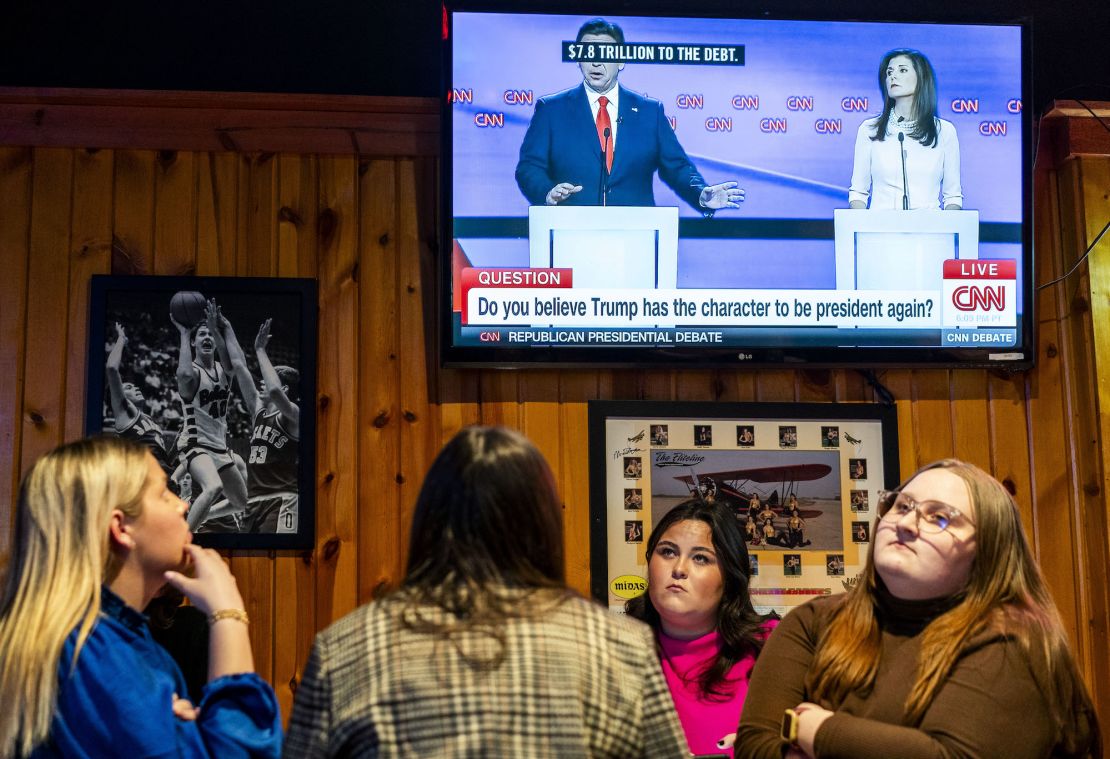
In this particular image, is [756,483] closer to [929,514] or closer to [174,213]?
[929,514]

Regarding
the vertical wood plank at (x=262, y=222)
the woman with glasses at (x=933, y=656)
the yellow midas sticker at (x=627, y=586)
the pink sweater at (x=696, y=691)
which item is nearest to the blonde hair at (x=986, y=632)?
the woman with glasses at (x=933, y=656)

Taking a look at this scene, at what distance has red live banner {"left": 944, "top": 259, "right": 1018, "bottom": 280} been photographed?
342 centimetres

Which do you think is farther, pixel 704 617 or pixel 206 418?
pixel 206 418

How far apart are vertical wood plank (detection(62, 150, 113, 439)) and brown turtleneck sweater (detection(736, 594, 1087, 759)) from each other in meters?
2.06

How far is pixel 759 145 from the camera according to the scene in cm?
343

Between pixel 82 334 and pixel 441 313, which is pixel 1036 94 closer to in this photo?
pixel 441 313

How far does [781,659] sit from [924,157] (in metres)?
1.77

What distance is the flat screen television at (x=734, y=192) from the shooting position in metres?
3.32

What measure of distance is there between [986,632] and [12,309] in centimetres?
268

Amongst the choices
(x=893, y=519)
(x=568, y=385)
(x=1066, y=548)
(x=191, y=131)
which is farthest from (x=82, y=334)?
(x=1066, y=548)

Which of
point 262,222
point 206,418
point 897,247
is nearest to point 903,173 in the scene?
point 897,247

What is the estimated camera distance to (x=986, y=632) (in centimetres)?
216

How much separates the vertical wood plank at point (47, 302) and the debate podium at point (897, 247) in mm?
2206

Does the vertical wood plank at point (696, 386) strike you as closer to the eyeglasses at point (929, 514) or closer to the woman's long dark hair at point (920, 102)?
the woman's long dark hair at point (920, 102)
